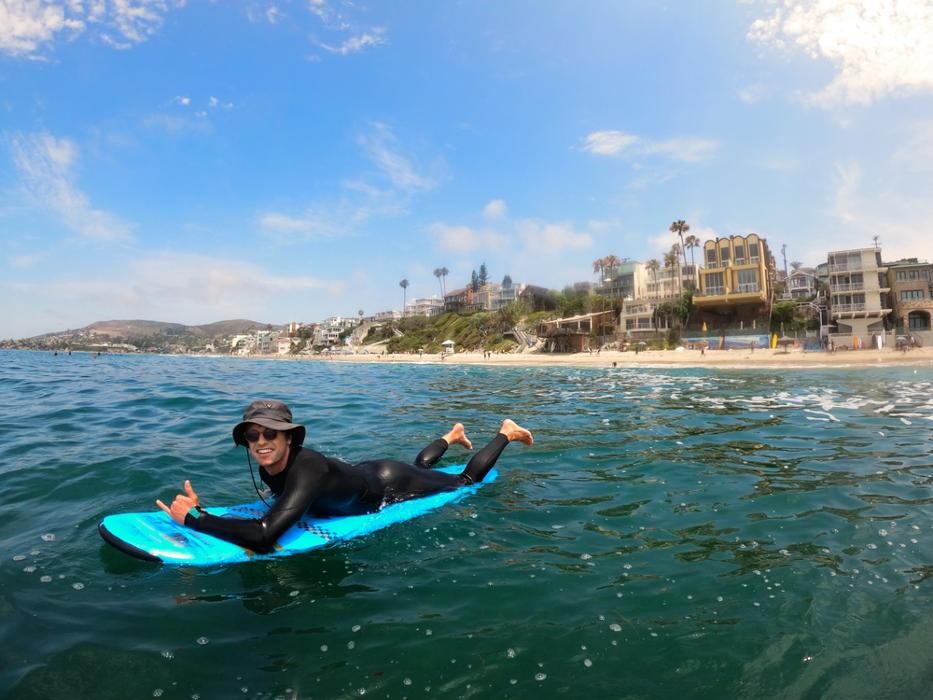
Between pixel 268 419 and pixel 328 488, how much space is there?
0.94 m

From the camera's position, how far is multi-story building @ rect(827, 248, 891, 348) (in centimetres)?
5138

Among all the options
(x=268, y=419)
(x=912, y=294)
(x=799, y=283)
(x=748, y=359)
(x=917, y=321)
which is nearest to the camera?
(x=268, y=419)

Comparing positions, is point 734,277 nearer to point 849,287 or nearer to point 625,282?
point 849,287

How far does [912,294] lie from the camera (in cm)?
5053

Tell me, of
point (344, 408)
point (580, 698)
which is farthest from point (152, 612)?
point (344, 408)

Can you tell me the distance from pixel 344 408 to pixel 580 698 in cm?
1234

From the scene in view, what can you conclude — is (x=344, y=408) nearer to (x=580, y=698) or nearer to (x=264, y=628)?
(x=264, y=628)

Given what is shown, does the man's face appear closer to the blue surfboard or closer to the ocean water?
the blue surfboard

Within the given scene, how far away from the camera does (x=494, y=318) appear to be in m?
98.8

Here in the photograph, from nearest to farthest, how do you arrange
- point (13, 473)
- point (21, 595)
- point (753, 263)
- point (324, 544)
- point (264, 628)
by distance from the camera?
point (264, 628) → point (21, 595) → point (324, 544) → point (13, 473) → point (753, 263)

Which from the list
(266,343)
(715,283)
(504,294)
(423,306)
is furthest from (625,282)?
(266,343)

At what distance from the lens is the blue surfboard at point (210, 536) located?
13.1ft

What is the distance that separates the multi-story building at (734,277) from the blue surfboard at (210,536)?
66178 mm

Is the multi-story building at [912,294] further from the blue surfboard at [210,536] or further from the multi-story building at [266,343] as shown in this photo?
the multi-story building at [266,343]
